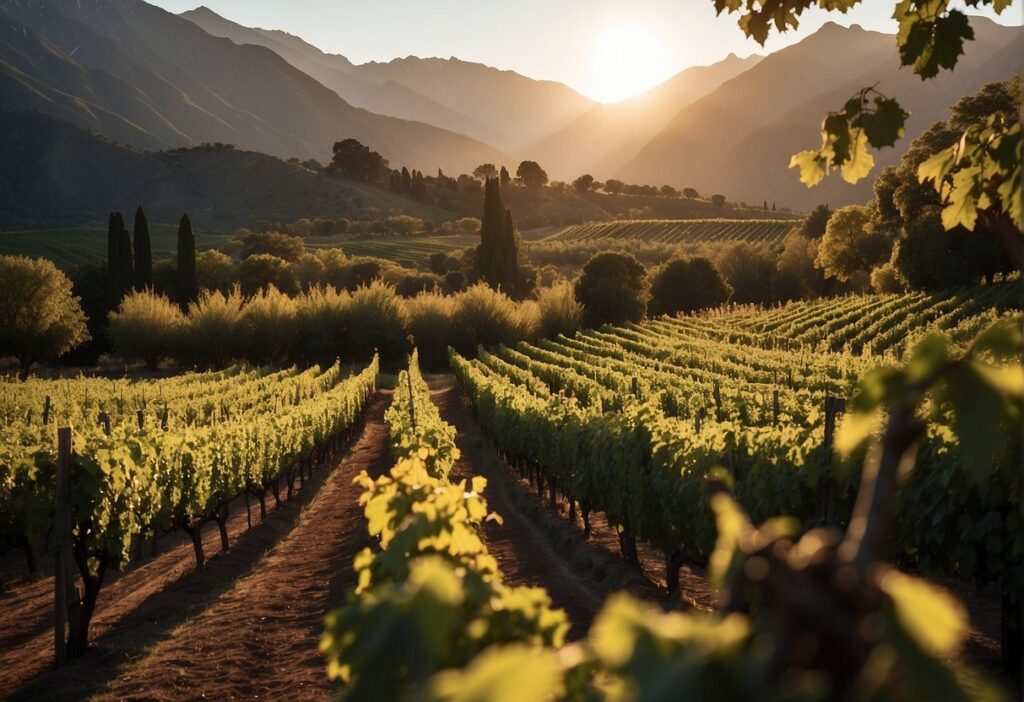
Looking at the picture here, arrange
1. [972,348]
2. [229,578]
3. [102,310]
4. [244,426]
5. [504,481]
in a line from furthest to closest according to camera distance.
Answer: [102,310] → [504,481] → [244,426] → [229,578] → [972,348]

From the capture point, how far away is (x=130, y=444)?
1148 cm

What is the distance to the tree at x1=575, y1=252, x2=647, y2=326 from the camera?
196 ft

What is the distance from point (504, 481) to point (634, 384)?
5499mm

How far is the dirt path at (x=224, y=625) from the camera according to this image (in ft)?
26.9

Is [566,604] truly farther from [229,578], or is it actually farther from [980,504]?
[229,578]

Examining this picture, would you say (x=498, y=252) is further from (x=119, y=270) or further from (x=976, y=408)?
(x=976, y=408)

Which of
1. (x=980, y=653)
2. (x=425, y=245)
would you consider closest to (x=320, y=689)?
(x=980, y=653)

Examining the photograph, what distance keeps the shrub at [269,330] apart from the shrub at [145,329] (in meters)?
4.04

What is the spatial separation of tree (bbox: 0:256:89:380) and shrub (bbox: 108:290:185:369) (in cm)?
260

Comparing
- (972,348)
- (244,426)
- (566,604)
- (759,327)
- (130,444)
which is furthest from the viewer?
(759,327)

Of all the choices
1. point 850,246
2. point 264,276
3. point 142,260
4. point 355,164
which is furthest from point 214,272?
point 355,164

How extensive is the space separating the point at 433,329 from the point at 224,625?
4749 cm

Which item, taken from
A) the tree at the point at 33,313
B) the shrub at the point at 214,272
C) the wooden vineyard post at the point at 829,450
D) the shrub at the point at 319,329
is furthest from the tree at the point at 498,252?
the wooden vineyard post at the point at 829,450

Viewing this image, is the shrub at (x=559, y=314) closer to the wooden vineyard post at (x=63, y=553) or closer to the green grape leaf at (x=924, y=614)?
the wooden vineyard post at (x=63, y=553)
